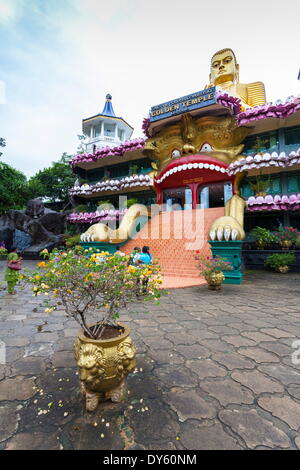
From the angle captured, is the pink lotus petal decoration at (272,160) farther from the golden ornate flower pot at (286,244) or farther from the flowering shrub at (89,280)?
the flowering shrub at (89,280)

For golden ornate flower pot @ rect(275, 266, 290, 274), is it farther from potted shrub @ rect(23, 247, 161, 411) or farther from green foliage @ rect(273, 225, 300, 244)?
potted shrub @ rect(23, 247, 161, 411)

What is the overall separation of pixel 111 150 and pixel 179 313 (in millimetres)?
13053

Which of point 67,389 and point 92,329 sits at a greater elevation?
point 92,329

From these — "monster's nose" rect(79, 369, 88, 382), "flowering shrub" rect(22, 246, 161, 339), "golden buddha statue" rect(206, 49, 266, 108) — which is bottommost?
"monster's nose" rect(79, 369, 88, 382)

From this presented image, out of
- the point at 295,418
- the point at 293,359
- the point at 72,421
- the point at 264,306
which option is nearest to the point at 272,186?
the point at 264,306

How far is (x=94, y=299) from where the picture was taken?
217 cm

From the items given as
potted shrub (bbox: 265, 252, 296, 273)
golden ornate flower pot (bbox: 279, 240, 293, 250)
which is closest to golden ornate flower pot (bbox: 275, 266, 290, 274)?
potted shrub (bbox: 265, 252, 296, 273)

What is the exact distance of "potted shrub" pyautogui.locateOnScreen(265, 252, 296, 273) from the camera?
9312 mm

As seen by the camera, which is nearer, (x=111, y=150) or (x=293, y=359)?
(x=293, y=359)

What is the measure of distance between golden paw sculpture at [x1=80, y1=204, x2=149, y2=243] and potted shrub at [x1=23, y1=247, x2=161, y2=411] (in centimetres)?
807

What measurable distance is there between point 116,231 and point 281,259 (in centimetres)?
705

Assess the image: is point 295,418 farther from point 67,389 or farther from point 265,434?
point 67,389

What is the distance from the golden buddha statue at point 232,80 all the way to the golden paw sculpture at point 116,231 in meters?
9.30

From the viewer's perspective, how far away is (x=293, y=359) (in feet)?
8.91
